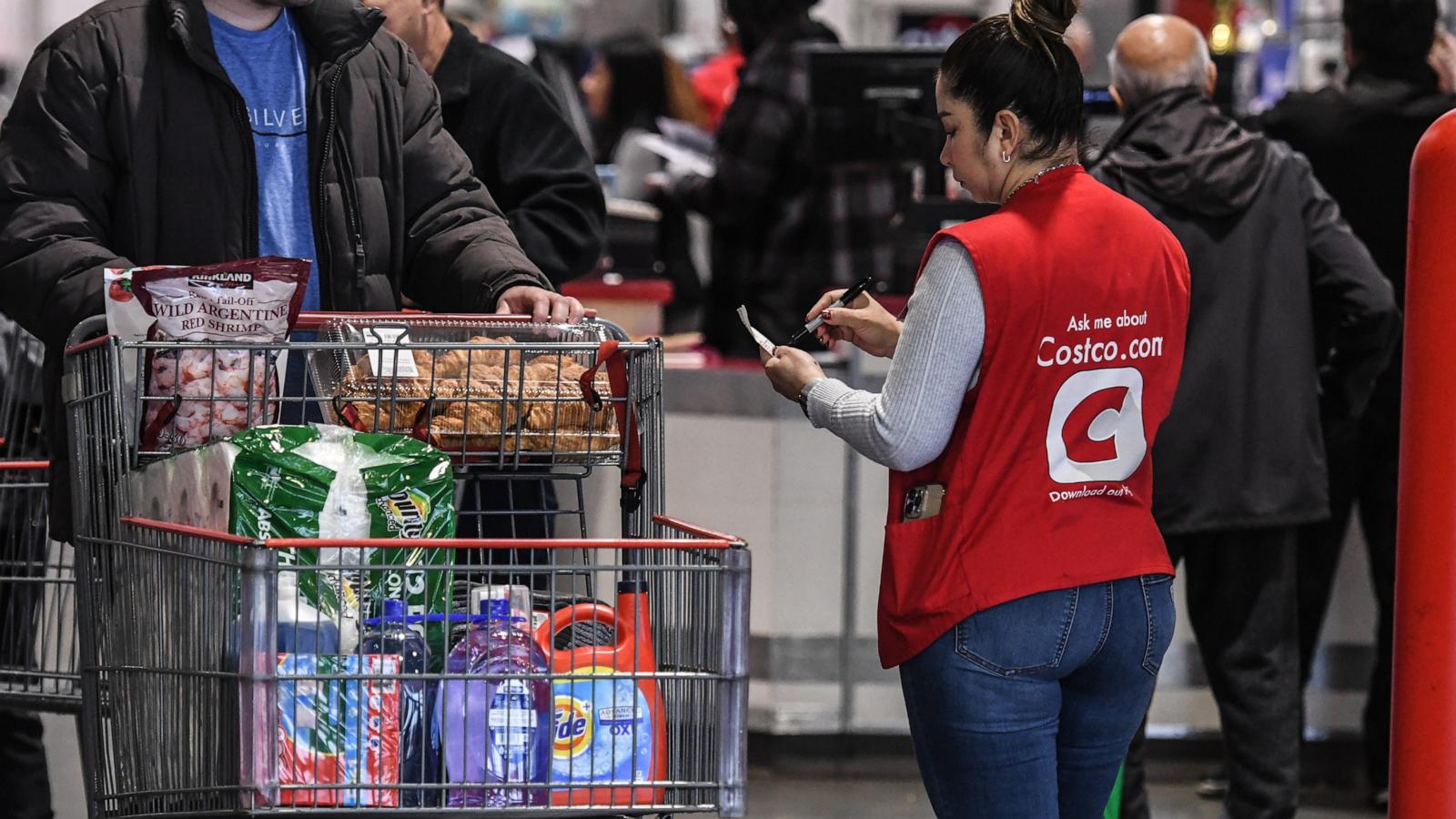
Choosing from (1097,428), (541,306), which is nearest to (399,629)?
(541,306)

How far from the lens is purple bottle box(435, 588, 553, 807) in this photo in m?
2.32

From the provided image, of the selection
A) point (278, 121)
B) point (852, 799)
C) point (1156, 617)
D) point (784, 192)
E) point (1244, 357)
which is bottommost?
point (852, 799)

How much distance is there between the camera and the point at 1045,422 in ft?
8.41

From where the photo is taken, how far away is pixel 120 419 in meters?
2.48

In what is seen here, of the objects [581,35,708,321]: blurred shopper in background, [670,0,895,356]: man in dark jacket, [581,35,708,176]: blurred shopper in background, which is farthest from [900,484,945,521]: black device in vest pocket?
[581,35,708,176]: blurred shopper in background

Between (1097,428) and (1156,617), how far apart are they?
271mm

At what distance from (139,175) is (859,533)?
2.71 meters

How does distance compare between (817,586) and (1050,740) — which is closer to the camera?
(1050,740)

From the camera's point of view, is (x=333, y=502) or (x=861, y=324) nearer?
(x=333, y=502)

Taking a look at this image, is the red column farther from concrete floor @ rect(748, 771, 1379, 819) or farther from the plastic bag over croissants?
concrete floor @ rect(748, 771, 1379, 819)

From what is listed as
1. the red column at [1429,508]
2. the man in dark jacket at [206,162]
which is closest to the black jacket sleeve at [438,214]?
the man in dark jacket at [206,162]

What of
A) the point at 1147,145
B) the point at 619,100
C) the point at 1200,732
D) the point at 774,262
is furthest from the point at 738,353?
the point at 619,100

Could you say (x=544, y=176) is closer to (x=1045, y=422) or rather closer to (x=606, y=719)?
(x=1045, y=422)

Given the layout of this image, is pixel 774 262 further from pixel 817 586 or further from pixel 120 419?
pixel 120 419
